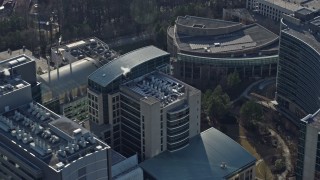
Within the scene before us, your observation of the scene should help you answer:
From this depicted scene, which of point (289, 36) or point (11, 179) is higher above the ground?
point (289, 36)

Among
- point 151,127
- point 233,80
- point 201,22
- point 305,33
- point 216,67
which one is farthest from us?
point 201,22

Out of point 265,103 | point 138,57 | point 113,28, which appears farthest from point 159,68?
point 113,28

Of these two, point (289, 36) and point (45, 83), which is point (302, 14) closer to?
point (289, 36)

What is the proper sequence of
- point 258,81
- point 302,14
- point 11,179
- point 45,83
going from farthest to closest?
point 258,81
point 302,14
point 45,83
point 11,179

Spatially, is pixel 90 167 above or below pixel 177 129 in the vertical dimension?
above

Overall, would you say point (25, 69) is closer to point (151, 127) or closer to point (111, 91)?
point (111, 91)

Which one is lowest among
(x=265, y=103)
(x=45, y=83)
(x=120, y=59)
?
(x=265, y=103)

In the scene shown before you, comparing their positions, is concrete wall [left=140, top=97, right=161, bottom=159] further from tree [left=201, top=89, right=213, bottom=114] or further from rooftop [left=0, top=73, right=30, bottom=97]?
tree [left=201, top=89, right=213, bottom=114]

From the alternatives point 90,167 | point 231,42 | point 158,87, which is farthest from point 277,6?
point 90,167
